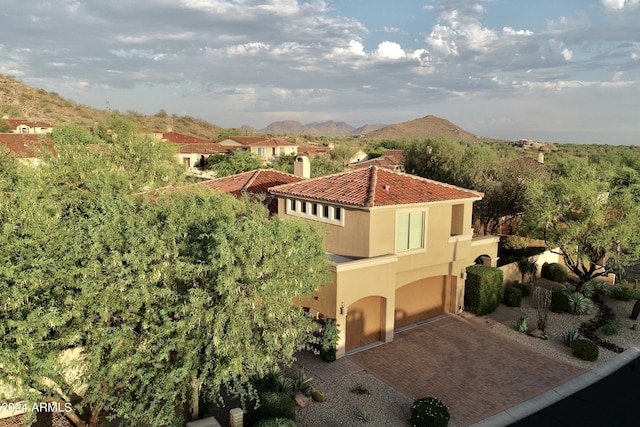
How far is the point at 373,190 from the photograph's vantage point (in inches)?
793

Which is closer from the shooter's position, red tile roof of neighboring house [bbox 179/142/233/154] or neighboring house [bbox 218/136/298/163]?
red tile roof of neighboring house [bbox 179/142/233/154]

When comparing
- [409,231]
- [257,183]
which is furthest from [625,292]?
[257,183]

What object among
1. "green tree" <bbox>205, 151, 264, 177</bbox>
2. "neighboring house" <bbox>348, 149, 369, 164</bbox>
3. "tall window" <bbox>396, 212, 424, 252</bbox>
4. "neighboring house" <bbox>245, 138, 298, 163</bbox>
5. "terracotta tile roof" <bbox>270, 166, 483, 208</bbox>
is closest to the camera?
"terracotta tile roof" <bbox>270, 166, 483, 208</bbox>

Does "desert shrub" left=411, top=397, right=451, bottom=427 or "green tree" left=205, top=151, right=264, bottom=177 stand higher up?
"green tree" left=205, top=151, right=264, bottom=177

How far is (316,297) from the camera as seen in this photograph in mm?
18922

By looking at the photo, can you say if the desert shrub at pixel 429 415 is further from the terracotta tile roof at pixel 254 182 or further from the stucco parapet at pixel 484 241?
the terracotta tile roof at pixel 254 182

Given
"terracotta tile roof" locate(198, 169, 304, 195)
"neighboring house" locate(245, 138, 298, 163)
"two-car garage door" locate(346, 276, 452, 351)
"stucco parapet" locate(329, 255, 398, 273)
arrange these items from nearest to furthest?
"stucco parapet" locate(329, 255, 398, 273)
"two-car garage door" locate(346, 276, 452, 351)
"terracotta tile roof" locate(198, 169, 304, 195)
"neighboring house" locate(245, 138, 298, 163)

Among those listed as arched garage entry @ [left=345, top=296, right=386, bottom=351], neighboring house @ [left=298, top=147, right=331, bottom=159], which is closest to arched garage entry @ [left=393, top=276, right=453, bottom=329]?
arched garage entry @ [left=345, top=296, right=386, bottom=351]

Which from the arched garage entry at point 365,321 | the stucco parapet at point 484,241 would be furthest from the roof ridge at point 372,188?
the stucco parapet at point 484,241

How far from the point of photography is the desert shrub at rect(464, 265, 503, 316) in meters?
23.6

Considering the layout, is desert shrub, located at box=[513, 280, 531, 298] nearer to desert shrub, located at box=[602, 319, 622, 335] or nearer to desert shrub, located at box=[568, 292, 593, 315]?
desert shrub, located at box=[568, 292, 593, 315]

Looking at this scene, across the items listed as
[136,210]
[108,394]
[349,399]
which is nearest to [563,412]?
[349,399]

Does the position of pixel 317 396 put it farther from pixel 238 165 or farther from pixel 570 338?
pixel 238 165

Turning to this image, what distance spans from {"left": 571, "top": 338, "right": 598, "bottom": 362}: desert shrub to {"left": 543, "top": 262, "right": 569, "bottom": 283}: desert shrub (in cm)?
1120
